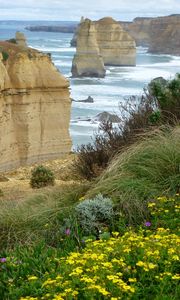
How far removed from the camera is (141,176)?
27.0 feet

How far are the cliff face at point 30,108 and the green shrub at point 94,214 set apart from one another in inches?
723

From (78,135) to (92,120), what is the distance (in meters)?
5.45

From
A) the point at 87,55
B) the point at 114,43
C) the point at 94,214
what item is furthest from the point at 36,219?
the point at 114,43

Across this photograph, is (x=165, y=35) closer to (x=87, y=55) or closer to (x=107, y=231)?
(x=87, y=55)

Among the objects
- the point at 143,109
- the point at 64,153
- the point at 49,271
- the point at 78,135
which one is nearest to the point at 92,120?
the point at 78,135

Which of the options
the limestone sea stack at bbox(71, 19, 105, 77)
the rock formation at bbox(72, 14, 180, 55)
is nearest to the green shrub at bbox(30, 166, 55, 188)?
the limestone sea stack at bbox(71, 19, 105, 77)

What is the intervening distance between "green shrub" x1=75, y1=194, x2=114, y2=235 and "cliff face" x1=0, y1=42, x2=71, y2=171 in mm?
18372

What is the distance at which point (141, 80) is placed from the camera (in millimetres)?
80375

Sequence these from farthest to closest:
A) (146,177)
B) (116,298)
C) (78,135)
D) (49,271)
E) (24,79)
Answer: (78,135) → (24,79) → (146,177) → (49,271) → (116,298)

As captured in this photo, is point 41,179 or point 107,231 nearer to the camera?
point 107,231

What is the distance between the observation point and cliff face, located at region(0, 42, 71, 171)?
2622cm

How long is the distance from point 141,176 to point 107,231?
1425 millimetres

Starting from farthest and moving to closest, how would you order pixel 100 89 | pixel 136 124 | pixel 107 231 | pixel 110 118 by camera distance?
pixel 100 89 → pixel 110 118 → pixel 136 124 → pixel 107 231

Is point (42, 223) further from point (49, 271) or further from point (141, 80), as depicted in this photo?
point (141, 80)
